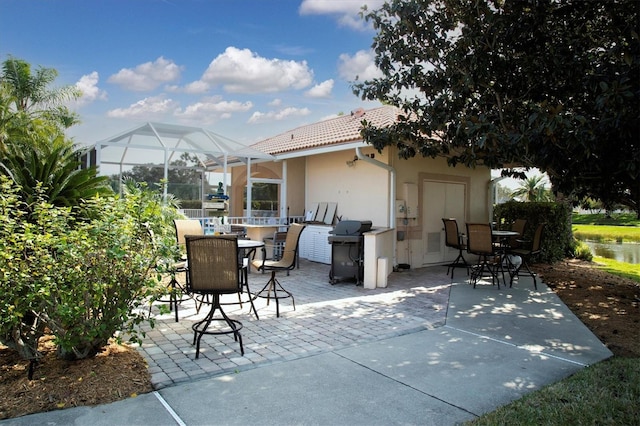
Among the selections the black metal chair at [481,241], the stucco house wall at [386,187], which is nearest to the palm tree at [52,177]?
the stucco house wall at [386,187]

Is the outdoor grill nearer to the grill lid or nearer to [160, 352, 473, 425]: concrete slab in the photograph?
the grill lid

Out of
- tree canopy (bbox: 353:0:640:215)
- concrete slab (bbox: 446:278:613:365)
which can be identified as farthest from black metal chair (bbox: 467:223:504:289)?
tree canopy (bbox: 353:0:640:215)

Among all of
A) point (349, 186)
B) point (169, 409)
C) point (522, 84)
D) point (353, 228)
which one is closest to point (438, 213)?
point (349, 186)

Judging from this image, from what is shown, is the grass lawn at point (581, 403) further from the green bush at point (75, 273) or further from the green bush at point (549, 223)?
the green bush at point (549, 223)

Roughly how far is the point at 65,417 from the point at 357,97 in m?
7.32

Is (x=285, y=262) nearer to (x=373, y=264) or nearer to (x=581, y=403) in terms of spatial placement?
(x=373, y=264)

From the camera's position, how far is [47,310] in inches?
136

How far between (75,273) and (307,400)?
2.14 m

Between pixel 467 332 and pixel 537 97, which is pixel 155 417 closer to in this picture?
pixel 467 332

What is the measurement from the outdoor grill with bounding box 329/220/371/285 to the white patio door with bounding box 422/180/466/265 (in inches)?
132

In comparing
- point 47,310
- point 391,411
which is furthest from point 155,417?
point 391,411

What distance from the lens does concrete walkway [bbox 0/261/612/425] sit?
9.94ft

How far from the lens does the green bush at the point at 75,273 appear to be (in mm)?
3244

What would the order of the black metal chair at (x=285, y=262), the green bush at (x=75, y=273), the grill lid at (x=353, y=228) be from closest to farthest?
1. the green bush at (x=75, y=273)
2. the black metal chair at (x=285, y=262)
3. the grill lid at (x=353, y=228)
